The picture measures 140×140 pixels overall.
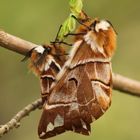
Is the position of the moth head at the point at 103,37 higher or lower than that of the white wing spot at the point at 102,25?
lower

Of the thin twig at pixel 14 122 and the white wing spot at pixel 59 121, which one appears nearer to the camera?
the white wing spot at pixel 59 121

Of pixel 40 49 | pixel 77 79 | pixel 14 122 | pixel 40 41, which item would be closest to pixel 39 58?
pixel 40 49

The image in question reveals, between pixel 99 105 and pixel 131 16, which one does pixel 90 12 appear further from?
pixel 99 105

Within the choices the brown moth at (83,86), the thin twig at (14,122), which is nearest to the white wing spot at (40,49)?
the brown moth at (83,86)

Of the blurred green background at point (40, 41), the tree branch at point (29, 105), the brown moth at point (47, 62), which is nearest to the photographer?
the brown moth at point (47, 62)

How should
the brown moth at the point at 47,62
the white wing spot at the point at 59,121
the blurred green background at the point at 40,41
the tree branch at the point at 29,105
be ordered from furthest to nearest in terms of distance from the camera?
the blurred green background at the point at 40,41 < the tree branch at the point at 29,105 < the brown moth at the point at 47,62 < the white wing spot at the point at 59,121

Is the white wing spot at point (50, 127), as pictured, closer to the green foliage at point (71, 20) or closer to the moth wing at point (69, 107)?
the moth wing at point (69, 107)
